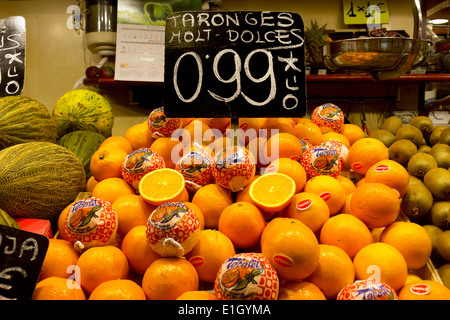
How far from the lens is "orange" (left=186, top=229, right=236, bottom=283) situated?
88cm

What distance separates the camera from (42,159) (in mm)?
1188

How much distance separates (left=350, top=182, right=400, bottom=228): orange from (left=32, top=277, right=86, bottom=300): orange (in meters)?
0.71

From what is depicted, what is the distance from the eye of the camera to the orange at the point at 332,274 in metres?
0.83

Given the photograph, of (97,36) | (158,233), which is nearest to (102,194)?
(158,233)

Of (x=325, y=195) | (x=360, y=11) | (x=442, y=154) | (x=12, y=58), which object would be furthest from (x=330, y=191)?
(x=360, y=11)

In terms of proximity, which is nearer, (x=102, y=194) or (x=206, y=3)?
(x=102, y=194)

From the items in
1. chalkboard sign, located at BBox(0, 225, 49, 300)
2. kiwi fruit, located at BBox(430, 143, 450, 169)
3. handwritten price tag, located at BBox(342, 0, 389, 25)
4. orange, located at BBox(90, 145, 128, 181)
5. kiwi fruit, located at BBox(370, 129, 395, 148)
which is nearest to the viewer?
chalkboard sign, located at BBox(0, 225, 49, 300)

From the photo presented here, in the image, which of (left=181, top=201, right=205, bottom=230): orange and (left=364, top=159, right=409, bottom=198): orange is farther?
(left=364, top=159, right=409, bottom=198): orange

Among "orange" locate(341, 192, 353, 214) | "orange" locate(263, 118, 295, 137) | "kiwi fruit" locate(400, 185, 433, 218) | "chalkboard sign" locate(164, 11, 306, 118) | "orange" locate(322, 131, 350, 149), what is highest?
"chalkboard sign" locate(164, 11, 306, 118)

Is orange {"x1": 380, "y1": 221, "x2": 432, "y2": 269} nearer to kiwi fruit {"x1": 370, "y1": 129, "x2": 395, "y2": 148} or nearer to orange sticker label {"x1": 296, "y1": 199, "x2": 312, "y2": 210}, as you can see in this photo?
orange sticker label {"x1": 296, "y1": 199, "x2": 312, "y2": 210}

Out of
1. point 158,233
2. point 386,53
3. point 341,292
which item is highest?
point 386,53

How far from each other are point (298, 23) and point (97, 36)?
220 centimetres

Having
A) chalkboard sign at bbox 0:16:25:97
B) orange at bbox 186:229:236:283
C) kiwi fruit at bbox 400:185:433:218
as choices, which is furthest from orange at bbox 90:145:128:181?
kiwi fruit at bbox 400:185:433:218

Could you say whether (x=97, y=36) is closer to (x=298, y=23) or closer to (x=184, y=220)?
(x=298, y=23)
